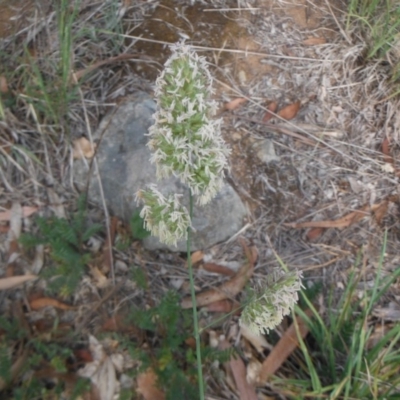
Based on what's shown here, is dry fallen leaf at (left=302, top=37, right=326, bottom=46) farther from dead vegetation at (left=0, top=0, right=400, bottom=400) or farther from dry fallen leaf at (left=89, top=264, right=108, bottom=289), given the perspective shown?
dry fallen leaf at (left=89, top=264, right=108, bottom=289)

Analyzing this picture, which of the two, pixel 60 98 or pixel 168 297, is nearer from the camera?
pixel 168 297

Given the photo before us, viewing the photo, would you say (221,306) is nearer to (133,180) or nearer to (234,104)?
(133,180)

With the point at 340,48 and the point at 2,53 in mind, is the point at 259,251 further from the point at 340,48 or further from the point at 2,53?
the point at 2,53

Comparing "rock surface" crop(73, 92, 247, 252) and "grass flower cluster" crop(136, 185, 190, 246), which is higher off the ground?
"grass flower cluster" crop(136, 185, 190, 246)

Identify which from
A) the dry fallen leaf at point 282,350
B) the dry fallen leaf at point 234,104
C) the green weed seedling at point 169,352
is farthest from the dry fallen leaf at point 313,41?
the green weed seedling at point 169,352

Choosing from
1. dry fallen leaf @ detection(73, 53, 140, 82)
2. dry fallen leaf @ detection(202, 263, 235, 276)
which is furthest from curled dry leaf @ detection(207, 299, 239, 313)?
dry fallen leaf @ detection(73, 53, 140, 82)

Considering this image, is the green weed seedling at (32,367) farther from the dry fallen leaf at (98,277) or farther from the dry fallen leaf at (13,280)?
the dry fallen leaf at (98,277)

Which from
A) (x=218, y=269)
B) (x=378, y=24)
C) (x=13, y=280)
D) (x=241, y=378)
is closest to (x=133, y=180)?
(x=218, y=269)

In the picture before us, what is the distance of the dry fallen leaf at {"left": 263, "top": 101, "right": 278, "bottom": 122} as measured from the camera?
2474mm

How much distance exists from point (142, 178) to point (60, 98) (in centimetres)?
49

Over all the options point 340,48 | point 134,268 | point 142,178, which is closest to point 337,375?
point 134,268

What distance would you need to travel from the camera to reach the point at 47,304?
2.13m

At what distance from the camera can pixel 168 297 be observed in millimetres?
1949

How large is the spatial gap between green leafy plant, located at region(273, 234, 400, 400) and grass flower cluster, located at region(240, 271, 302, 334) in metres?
0.63
